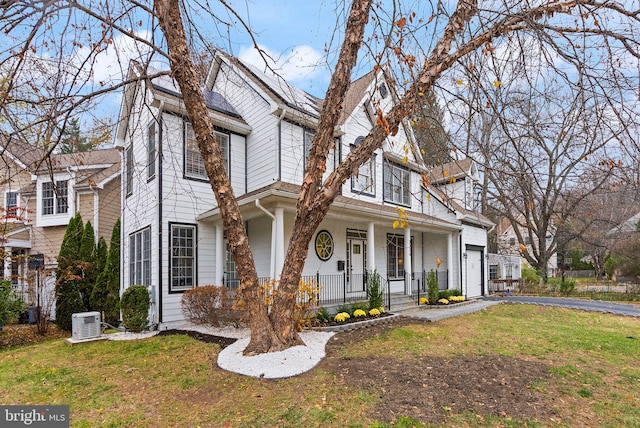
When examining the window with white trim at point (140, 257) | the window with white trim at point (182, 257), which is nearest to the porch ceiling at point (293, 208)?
the window with white trim at point (182, 257)

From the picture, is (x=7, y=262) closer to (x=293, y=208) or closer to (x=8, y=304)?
(x=8, y=304)

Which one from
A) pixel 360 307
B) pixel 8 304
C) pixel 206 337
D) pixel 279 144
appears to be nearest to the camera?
pixel 206 337

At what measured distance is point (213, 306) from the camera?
8891 mm

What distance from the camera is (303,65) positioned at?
5043mm

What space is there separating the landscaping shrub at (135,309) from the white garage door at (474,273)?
44.8 ft

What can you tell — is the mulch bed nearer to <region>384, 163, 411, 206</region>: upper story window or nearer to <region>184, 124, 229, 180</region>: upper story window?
<region>184, 124, 229, 180</region>: upper story window

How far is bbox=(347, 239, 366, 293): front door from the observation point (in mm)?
12555

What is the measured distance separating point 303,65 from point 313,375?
4.39 metres

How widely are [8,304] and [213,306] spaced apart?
5.61 meters

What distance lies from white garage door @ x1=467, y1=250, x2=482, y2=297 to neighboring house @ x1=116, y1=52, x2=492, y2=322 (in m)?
3.93

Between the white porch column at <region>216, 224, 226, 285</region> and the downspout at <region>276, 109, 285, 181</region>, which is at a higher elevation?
the downspout at <region>276, 109, 285, 181</region>

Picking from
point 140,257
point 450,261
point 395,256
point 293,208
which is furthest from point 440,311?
point 140,257

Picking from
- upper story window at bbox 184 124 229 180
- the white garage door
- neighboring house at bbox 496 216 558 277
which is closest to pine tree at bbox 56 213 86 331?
upper story window at bbox 184 124 229 180

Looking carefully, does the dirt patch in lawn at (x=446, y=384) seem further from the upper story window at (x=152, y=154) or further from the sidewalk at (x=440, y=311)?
the upper story window at (x=152, y=154)
